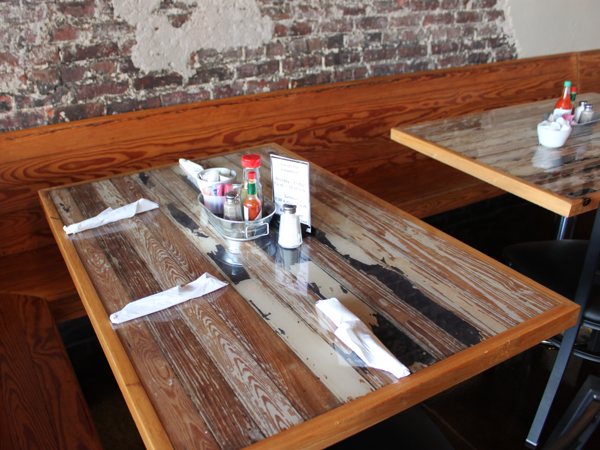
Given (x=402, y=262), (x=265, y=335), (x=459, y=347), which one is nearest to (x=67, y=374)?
(x=265, y=335)

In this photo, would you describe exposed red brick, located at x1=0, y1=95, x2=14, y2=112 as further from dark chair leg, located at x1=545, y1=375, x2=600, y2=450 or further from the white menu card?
dark chair leg, located at x1=545, y1=375, x2=600, y2=450

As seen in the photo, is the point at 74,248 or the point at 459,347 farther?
the point at 74,248

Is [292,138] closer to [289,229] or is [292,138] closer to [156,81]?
[156,81]

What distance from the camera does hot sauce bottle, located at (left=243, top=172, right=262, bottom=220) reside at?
1398 millimetres

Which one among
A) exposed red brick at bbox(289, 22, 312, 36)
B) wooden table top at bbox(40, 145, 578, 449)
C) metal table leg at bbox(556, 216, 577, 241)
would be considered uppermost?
exposed red brick at bbox(289, 22, 312, 36)

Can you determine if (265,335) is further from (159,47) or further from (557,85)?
(557,85)

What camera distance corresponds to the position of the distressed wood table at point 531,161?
5.42 feet

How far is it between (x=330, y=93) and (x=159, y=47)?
2.73 ft

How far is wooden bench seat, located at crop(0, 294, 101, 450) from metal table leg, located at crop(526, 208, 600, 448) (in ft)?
4.65

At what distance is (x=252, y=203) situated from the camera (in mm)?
1431

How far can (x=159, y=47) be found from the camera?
88.6 inches

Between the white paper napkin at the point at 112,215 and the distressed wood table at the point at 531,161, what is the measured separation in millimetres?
1014

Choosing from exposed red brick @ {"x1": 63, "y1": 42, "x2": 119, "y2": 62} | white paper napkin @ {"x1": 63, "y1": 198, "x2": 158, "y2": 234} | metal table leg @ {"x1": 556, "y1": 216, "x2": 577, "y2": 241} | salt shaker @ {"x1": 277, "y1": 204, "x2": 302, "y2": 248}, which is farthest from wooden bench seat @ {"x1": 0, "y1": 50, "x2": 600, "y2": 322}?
salt shaker @ {"x1": 277, "y1": 204, "x2": 302, "y2": 248}

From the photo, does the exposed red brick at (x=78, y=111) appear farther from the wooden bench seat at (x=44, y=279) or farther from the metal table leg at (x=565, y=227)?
the metal table leg at (x=565, y=227)
